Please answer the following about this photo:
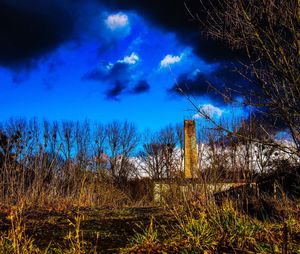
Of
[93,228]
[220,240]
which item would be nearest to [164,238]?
[220,240]

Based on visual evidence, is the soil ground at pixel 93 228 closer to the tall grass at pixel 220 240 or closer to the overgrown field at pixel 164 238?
the overgrown field at pixel 164 238

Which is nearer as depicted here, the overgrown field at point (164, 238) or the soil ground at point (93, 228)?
the overgrown field at point (164, 238)

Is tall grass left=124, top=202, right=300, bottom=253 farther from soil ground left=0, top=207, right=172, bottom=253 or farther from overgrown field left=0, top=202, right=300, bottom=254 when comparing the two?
soil ground left=0, top=207, right=172, bottom=253

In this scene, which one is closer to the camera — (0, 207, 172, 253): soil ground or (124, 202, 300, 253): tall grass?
(124, 202, 300, 253): tall grass

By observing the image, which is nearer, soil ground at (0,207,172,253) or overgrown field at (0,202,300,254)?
overgrown field at (0,202,300,254)

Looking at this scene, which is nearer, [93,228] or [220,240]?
[220,240]

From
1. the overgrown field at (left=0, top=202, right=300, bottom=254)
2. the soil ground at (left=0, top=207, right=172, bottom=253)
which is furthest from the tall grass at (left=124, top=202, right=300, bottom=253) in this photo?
the soil ground at (left=0, top=207, right=172, bottom=253)

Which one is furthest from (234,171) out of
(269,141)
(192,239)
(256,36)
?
(192,239)

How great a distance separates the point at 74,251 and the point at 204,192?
9.38ft

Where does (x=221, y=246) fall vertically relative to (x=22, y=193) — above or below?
below

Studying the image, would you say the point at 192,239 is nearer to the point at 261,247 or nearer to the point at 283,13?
the point at 261,247

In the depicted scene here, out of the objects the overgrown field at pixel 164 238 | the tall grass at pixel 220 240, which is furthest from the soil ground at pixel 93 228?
the tall grass at pixel 220 240

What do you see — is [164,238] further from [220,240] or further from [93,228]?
[93,228]

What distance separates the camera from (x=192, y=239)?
A: 3.72m
